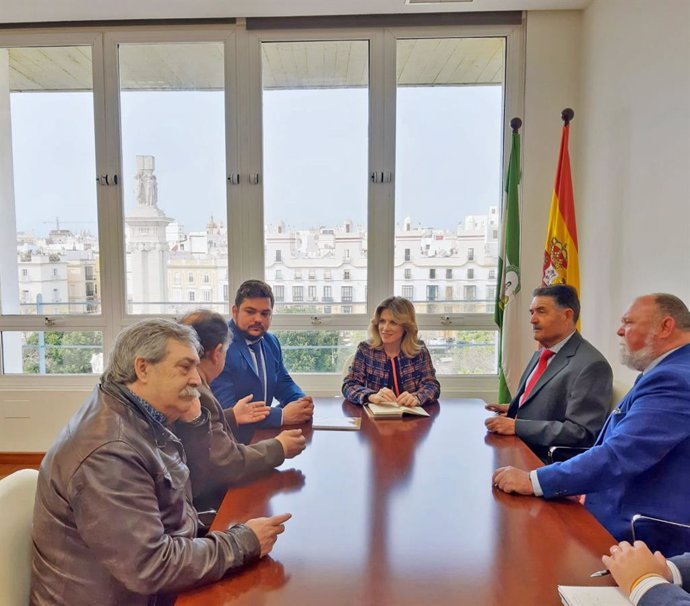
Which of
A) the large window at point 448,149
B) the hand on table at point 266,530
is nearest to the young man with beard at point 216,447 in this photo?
the hand on table at point 266,530

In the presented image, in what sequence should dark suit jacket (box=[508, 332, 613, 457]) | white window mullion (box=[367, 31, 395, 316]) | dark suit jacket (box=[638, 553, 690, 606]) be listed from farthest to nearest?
white window mullion (box=[367, 31, 395, 316]), dark suit jacket (box=[508, 332, 613, 457]), dark suit jacket (box=[638, 553, 690, 606])

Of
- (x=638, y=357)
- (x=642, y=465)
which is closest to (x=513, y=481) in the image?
(x=642, y=465)

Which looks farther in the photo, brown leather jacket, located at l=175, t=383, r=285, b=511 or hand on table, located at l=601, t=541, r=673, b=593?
brown leather jacket, located at l=175, t=383, r=285, b=511

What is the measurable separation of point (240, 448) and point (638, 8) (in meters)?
2.96

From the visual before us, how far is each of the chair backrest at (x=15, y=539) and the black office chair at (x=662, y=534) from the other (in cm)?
156

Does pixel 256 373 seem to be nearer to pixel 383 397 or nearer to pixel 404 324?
pixel 383 397

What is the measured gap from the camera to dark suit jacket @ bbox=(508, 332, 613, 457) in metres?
1.86

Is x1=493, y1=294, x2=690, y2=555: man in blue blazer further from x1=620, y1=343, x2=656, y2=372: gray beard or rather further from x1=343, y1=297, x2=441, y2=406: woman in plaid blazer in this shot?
x1=343, y1=297, x2=441, y2=406: woman in plaid blazer

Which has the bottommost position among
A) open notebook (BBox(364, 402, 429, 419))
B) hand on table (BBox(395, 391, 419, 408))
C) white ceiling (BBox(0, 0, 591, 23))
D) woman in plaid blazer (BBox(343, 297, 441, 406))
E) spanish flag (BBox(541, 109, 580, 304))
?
open notebook (BBox(364, 402, 429, 419))

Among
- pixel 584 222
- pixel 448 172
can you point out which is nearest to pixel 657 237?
pixel 584 222

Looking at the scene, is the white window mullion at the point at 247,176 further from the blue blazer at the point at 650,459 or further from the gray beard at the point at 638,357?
Result: the blue blazer at the point at 650,459

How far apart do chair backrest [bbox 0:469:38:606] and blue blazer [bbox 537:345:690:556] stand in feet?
4.40

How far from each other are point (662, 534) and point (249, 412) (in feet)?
4.67

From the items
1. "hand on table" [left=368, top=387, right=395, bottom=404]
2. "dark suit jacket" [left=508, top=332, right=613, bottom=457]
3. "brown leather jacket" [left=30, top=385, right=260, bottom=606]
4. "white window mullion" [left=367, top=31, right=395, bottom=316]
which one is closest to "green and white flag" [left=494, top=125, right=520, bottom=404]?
"white window mullion" [left=367, top=31, right=395, bottom=316]
